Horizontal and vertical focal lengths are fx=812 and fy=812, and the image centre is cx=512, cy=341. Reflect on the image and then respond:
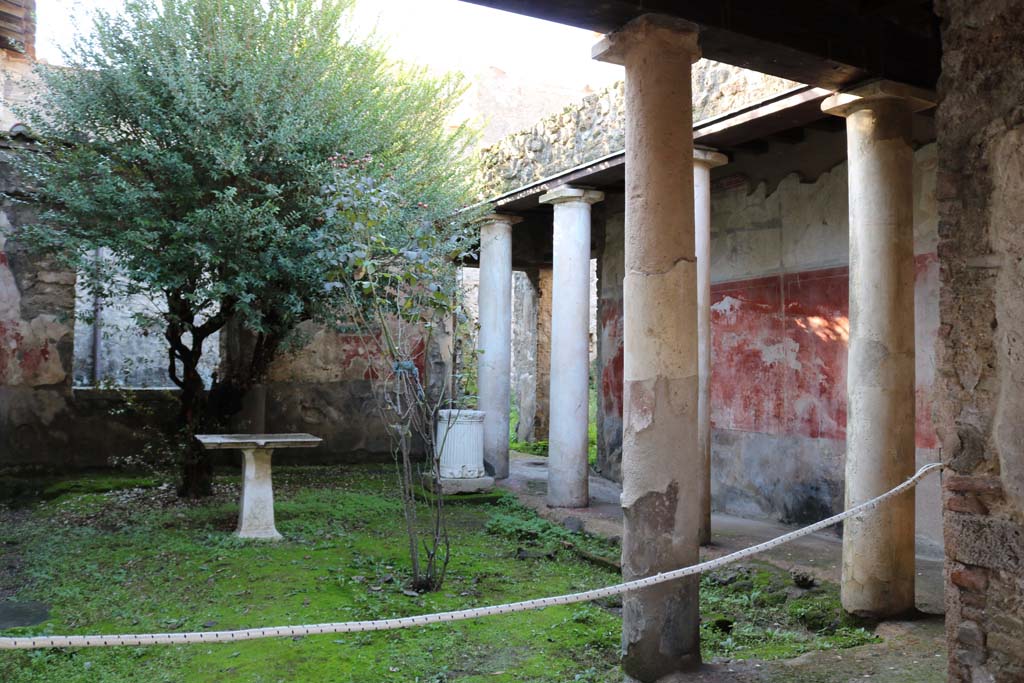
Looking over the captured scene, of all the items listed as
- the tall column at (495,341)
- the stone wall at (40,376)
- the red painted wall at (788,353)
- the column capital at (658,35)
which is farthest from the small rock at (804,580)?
the stone wall at (40,376)

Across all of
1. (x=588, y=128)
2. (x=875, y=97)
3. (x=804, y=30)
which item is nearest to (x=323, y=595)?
(x=804, y=30)

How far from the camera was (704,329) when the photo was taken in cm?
646

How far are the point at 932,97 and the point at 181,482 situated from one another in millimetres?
7070

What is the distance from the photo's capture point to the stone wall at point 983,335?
8.57ft

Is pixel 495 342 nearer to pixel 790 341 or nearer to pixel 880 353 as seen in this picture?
pixel 790 341

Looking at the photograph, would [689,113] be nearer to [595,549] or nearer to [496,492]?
[595,549]

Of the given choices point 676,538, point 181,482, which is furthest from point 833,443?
point 181,482

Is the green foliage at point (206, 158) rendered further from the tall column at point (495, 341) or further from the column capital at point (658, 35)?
the column capital at point (658, 35)

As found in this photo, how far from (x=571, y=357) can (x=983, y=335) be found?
560 cm

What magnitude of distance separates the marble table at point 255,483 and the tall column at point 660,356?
11.7ft

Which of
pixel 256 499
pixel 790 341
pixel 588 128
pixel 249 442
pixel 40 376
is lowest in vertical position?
pixel 256 499

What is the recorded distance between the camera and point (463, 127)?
951cm

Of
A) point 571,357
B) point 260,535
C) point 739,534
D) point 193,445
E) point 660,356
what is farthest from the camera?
point 571,357

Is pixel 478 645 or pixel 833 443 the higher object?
pixel 833 443
